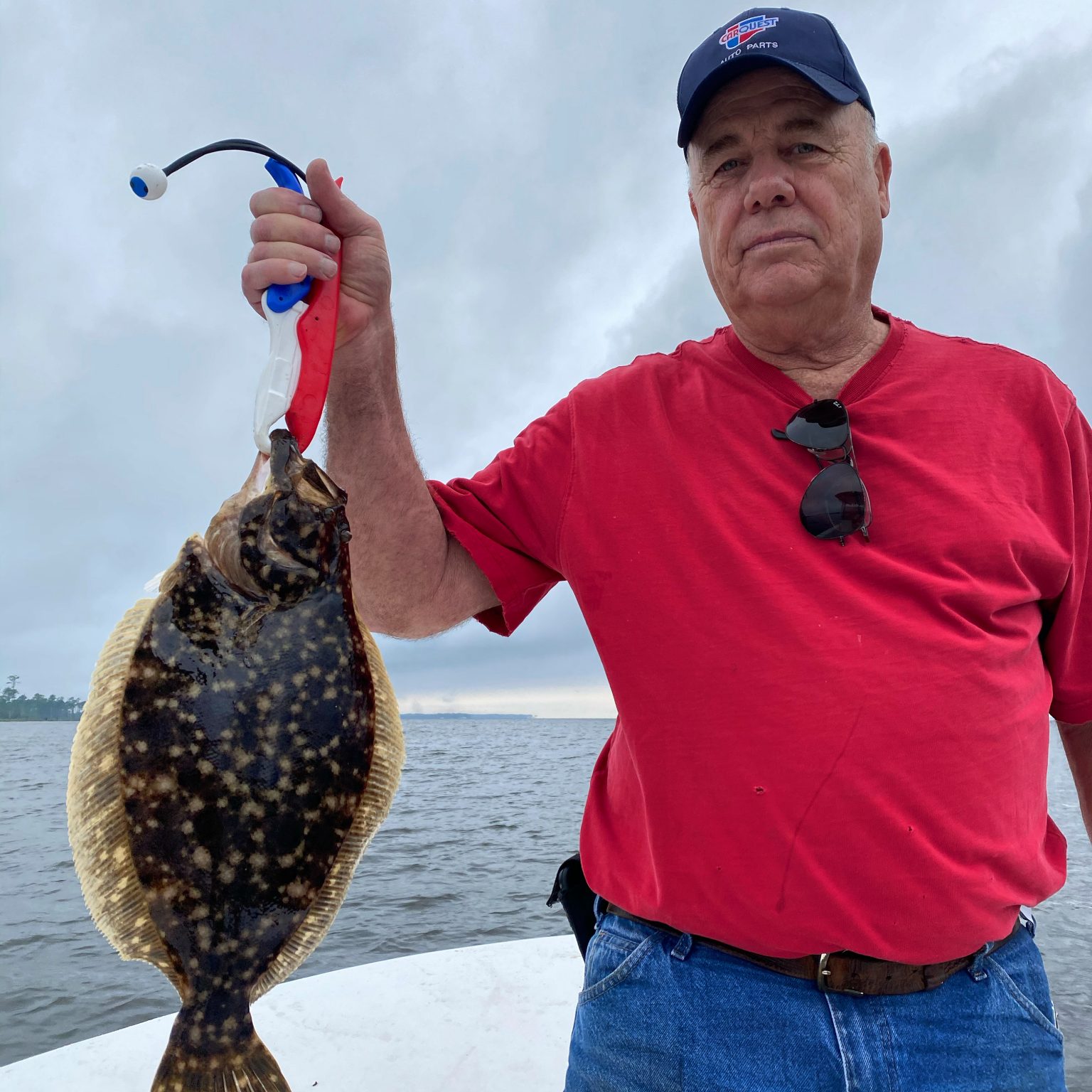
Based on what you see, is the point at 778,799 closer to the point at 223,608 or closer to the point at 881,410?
the point at 881,410

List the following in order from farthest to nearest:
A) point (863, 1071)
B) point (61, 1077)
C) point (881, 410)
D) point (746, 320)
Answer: point (61, 1077)
point (746, 320)
point (881, 410)
point (863, 1071)

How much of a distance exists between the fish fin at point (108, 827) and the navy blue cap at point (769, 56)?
2.02 meters

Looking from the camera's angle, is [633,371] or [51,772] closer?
[633,371]

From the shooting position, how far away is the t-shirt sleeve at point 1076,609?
2264 millimetres

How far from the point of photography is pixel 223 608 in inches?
54.5

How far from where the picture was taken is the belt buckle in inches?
72.2

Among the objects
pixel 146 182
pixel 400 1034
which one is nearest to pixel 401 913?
pixel 400 1034

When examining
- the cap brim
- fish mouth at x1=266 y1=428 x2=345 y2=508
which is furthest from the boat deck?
the cap brim

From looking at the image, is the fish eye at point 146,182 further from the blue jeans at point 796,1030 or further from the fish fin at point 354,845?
the blue jeans at point 796,1030

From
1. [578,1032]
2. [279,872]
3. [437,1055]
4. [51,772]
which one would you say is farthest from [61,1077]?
[51,772]

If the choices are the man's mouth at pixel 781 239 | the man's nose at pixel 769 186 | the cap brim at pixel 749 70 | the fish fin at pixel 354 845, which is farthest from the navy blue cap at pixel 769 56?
the fish fin at pixel 354 845

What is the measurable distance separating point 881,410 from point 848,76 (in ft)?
3.07

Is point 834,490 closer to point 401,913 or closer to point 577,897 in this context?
point 577,897

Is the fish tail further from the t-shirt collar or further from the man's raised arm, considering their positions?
the t-shirt collar
